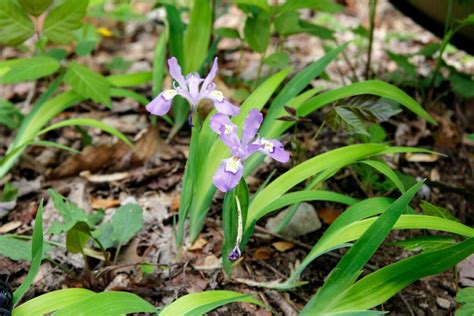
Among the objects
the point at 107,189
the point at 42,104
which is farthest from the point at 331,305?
the point at 42,104

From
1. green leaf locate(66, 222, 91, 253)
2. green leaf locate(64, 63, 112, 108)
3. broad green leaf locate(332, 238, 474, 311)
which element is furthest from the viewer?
green leaf locate(64, 63, 112, 108)

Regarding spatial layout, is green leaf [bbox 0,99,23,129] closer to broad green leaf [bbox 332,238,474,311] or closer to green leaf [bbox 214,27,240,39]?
green leaf [bbox 214,27,240,39]

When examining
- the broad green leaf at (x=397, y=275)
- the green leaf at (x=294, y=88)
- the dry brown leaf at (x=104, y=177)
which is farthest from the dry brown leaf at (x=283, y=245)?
A: the dry brown leaf at (x=104, y=177)

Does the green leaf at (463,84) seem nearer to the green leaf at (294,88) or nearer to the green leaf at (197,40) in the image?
the green leaf at (294,88)

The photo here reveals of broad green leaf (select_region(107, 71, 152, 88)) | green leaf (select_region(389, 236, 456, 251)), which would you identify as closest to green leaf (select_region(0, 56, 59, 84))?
broad green leaf (select_region(107, 71, 152, 88))

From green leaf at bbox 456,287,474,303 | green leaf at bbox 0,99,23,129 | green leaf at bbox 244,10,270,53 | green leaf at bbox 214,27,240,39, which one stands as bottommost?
green leaf at bbox 0,99,23,129

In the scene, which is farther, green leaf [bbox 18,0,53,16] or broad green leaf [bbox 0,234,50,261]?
green leaf [bbox 18,0,53,16]
